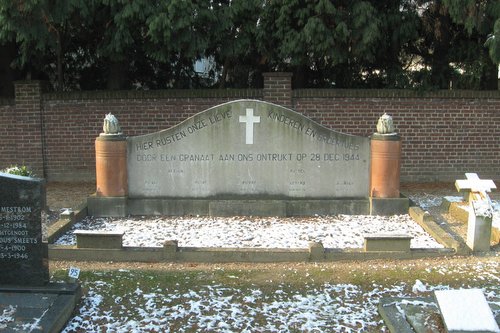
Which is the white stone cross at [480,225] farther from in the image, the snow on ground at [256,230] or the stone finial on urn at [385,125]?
the stone finial on urn at [385,125]

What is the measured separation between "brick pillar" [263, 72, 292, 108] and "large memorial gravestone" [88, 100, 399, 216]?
281 cm

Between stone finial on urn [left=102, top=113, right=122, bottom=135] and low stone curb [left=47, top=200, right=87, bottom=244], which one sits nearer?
low stone curb [left=47, top=200, right=87, bottom=244]

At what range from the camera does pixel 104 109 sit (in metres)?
10.7

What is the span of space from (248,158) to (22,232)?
3972 mm

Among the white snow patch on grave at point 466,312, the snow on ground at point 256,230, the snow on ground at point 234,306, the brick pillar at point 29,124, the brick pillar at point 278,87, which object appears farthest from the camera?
the brick pillar at point 29,124

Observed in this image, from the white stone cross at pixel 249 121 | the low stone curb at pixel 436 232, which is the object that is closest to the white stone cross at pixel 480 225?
the low stone curb at pixel 436 232

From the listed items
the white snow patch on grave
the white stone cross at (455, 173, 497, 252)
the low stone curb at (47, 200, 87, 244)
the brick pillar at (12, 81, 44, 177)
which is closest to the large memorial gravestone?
the low stone curb at (47, 200, 87, 244)

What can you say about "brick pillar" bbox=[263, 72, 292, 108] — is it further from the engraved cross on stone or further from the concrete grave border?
the concrete grave border

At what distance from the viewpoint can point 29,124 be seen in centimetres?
1068

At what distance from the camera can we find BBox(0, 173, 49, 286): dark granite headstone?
444 cm

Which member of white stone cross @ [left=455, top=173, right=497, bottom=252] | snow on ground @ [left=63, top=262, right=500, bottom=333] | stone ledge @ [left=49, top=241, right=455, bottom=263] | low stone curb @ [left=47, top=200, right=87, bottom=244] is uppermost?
white stone cross @ [left=455, top=173, right=497, bottom=252]

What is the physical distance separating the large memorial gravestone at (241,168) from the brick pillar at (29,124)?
12.0 feet

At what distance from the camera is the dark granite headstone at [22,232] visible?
4.44 metres

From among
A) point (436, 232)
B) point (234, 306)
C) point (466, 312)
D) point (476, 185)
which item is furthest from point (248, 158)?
point (466, 312)
